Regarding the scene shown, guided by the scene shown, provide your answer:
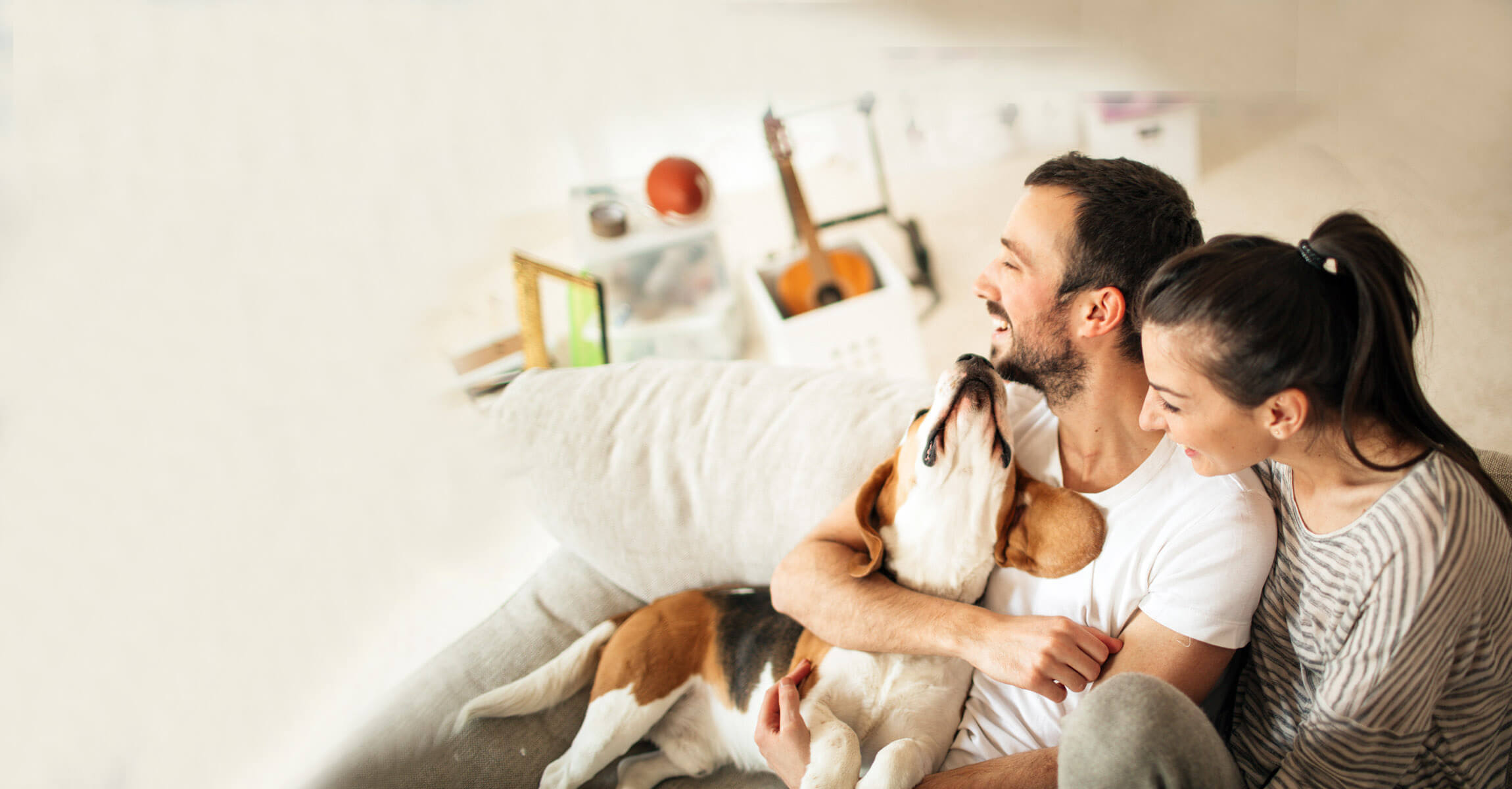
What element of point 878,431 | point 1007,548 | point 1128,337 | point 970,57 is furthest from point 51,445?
point 970,57

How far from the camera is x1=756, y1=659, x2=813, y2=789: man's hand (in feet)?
3.84

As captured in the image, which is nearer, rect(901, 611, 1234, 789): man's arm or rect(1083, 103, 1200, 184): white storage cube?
rect(901, 611, 1234, 789): man's arm

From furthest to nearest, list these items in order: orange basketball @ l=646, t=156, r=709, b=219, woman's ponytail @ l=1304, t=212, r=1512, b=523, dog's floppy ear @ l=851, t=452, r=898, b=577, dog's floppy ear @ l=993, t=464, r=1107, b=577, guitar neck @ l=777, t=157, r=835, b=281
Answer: orange basketball @ l=646, t=156, r=709, b=219 → guitar neck @ l=777, t=157, r=835, b=281 → dog's floppy ear @ l=851, t=452, r=898, b=577 → dog's floppy ear @ l=993, t=464, r=1107, b=577 → woman's ponytail @ l=1304, t=212, r=1512, b=523

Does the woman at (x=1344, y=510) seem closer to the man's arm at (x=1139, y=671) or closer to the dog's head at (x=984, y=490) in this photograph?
the man's arm at (x=1139, y=671)

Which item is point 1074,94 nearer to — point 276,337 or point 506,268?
point 506,268

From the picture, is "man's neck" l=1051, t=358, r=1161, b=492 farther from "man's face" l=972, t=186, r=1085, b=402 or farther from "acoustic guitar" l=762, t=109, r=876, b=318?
"acoustic guitar" l=762, t=109, r=876, b=318

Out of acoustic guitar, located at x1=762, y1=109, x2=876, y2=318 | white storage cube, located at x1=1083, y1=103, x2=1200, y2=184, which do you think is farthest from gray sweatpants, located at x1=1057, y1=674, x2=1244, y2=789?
white storage cube, located at x1=1083, y1=103, x2=1200, y2=184

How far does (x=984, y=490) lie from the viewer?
1192mm

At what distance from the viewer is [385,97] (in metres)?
2.64

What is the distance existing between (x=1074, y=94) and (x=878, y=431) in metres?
2.62

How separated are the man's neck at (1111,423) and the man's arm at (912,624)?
247mm

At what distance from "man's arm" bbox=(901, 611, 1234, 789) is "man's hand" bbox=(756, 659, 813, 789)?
184 mm

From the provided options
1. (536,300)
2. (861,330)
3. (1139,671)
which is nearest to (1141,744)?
(1139,671)

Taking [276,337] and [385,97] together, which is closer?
[276,337]
